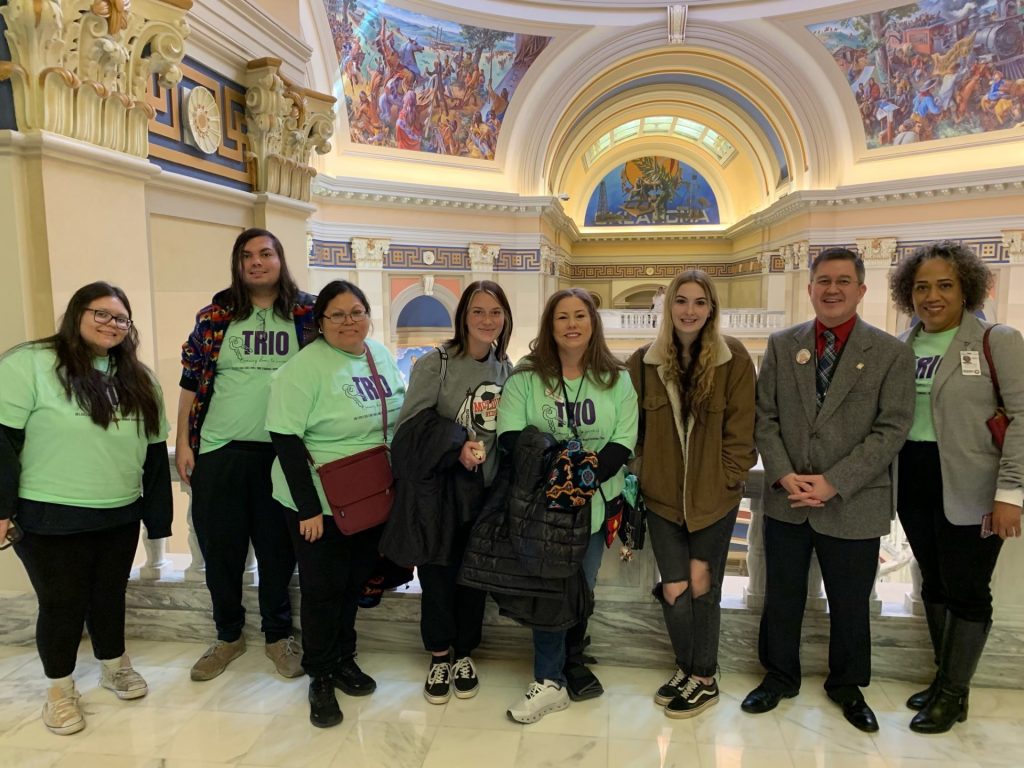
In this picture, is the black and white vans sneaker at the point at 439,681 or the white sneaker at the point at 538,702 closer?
the white sneaker at the point at 538,702

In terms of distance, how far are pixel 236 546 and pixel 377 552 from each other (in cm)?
67

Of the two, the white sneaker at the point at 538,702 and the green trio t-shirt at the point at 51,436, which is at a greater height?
the green trio t-shirt at the point at 51,436

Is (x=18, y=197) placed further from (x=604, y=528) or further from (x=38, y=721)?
(x=604, y=528)

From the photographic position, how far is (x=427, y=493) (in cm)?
→ 259

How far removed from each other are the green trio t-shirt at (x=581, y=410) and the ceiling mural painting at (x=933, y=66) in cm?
1484

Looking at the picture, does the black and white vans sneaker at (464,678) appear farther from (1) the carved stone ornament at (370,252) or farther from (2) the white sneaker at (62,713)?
(1) the carved stone ornament at (370,252)

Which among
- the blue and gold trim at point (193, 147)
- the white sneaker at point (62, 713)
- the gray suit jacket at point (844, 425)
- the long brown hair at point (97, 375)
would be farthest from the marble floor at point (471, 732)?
the blue and gold trim at point (193, 147)

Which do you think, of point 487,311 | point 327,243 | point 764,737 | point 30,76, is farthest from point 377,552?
point 327,243

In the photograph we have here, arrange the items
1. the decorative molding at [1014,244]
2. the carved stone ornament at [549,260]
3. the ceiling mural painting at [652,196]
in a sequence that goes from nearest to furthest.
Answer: the decorative molding at [1014,244] < the carved stone ornament at [549,260] < the ceiling mural painting at [652,196]

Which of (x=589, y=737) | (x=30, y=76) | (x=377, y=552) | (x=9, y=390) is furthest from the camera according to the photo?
(x=30, y=76)

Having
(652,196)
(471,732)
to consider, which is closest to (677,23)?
(652,196)

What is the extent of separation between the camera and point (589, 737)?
8.56 feet

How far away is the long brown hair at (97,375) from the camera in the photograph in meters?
2.53

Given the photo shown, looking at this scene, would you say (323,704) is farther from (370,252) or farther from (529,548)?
(370,252)
